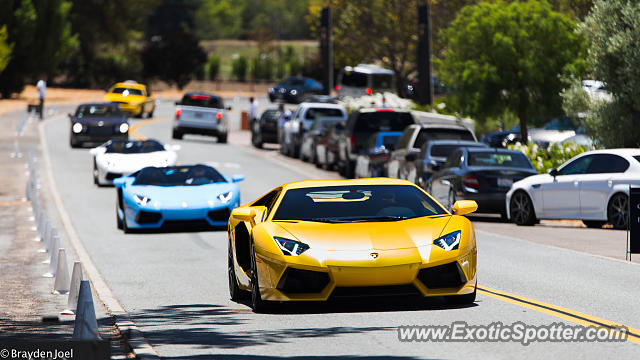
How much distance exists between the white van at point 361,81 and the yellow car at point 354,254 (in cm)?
5932

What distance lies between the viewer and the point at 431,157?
2577 cm

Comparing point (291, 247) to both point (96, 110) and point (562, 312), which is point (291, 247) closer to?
point (562, 312)

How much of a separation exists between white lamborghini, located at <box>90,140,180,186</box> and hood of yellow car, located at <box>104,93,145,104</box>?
2879cm

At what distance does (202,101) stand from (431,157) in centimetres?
2309

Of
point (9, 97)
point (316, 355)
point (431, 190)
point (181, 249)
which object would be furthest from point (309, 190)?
point (9, 97)

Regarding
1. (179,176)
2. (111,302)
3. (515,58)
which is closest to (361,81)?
(515,58)

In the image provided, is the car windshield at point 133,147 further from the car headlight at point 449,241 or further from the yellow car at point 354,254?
the car headlight at point 449,241

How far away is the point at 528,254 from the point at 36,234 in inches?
377

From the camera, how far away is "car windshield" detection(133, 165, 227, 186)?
874 inches

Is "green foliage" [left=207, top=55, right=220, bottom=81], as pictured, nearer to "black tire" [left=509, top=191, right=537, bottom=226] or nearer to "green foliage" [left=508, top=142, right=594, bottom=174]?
"green foliage" [left=508, top=142, right=594, bottom=174]

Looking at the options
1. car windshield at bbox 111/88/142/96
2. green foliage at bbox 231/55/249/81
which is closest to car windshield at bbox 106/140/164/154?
car windshield at bbox 111/88/142/96

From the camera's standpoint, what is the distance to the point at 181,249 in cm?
1881

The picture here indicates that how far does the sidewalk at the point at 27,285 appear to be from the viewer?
10766mm

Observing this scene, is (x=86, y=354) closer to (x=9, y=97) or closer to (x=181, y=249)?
(x=181, y=249)
